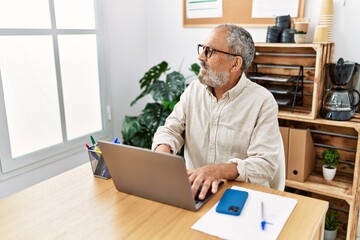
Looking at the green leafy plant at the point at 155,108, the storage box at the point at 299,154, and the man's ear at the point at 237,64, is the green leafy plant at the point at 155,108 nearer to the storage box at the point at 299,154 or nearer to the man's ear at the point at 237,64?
the storage box at the point at 299,154

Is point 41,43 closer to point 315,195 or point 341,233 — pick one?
point 315,195

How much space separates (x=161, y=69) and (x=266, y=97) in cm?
128

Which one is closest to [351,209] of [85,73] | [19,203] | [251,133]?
[251,133]

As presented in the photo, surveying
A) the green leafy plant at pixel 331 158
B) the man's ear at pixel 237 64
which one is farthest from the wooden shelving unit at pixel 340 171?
the man's ear at pixel 237 64

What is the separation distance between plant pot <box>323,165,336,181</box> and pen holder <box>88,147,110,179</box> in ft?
4.88

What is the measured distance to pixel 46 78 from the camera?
242 centimetres

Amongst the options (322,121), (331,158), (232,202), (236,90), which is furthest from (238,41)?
(331,158)

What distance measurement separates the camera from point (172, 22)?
298cm

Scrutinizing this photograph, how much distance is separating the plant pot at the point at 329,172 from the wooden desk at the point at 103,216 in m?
1.14

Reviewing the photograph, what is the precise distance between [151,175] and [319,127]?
5.39 ft

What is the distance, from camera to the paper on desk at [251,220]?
3.24ft

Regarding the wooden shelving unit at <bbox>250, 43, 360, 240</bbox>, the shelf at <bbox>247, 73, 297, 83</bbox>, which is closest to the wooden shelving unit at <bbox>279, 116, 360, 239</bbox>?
the wooden shelving unit at <bbox>250, 43, 360, 240</bbox>

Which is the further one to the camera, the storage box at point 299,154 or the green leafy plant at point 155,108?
the green leafy plant at point 155,108

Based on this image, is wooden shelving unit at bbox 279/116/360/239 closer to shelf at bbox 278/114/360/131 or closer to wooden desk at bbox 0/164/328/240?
shelf at bbox 278/114/360/131
